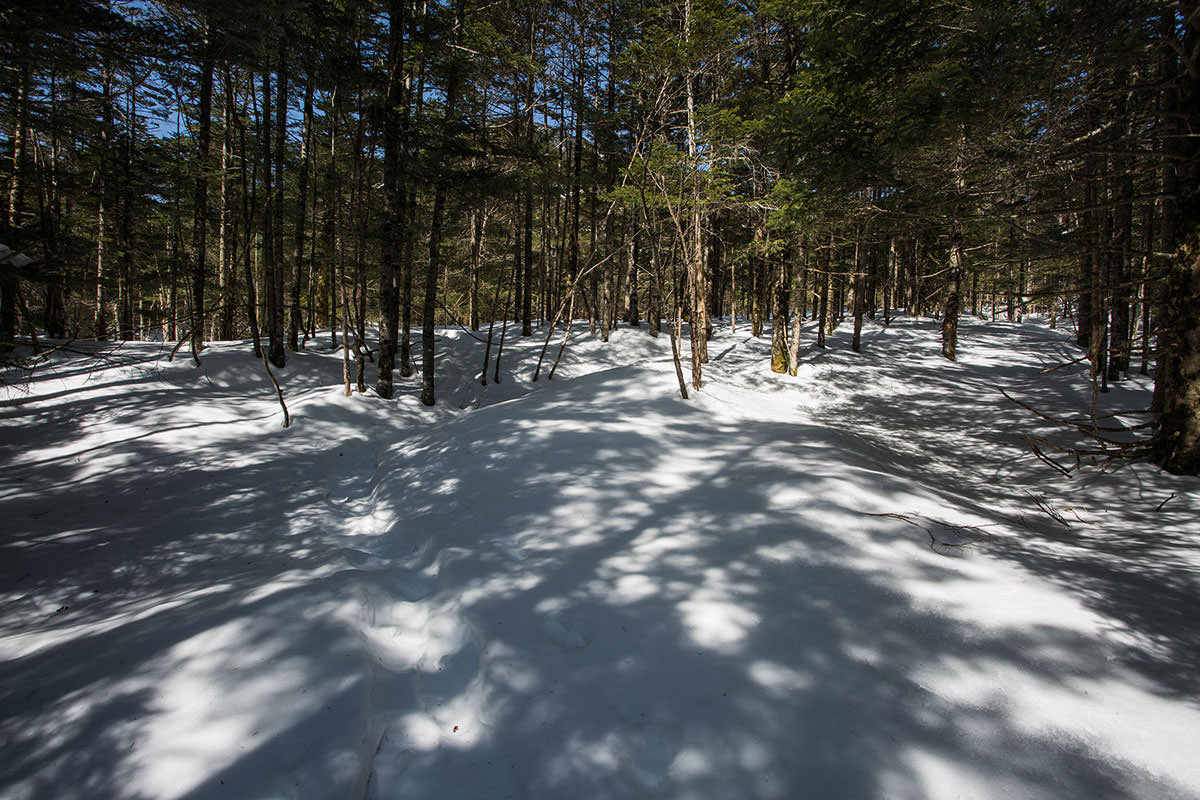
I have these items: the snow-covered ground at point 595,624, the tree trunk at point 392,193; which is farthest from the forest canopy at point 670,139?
the snow-covered ground at point 595,624

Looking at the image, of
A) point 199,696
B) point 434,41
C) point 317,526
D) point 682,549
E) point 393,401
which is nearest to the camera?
point 199,696

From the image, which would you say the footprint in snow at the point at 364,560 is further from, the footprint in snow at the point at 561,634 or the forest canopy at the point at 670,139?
the forest canopy at the point at 670,139

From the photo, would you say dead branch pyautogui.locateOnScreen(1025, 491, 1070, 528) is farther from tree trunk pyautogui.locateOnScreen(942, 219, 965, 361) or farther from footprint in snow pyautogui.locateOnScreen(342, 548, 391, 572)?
tree trunk pyautogui.locateOnScreen(942, 219, 965, 361)

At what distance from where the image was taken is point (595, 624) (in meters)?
2.91

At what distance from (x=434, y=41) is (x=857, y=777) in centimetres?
1247

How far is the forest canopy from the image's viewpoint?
16.2ft

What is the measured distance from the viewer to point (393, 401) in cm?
1041

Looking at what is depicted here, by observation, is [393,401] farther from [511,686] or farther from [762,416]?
[511,686]

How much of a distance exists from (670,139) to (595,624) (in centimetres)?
1844

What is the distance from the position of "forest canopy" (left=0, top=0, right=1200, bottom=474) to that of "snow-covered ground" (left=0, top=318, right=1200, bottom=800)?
1964 mm

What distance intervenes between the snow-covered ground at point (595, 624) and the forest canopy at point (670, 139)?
1.96m

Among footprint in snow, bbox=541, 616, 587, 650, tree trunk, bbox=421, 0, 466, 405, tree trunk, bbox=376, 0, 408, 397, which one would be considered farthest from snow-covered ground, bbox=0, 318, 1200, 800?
tree trunk, bbox=421, 0, 466, 405

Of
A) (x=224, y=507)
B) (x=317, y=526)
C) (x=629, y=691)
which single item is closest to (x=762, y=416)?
(x=629, y=691)

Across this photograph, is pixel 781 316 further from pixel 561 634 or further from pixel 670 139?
pixel 561 634
